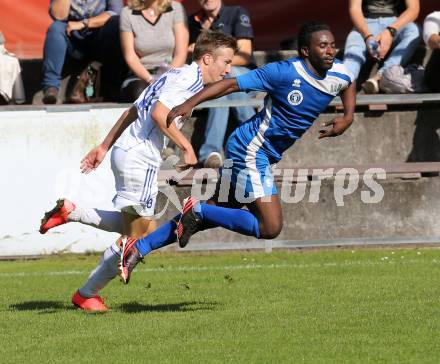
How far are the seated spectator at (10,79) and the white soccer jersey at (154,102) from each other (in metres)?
5.44

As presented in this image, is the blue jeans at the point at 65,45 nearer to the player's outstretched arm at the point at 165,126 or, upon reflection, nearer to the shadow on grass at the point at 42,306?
the shadow on grass at the point at 42,306

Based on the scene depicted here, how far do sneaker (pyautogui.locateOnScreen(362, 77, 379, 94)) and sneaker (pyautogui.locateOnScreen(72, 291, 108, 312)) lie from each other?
5.84 metres

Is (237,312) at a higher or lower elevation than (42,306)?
higher

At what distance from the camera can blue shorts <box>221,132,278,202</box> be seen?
8.37 m

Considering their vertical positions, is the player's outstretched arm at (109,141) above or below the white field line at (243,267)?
above

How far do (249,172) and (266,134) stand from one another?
31 cm

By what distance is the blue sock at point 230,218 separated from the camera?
26.7 ft

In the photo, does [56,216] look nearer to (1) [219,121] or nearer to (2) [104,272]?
(2) [104,272]

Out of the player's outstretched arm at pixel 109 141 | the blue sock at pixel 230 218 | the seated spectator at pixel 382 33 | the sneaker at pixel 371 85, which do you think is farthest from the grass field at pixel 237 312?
the seated spectator at pixel 382 33

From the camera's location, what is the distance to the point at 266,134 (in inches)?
331

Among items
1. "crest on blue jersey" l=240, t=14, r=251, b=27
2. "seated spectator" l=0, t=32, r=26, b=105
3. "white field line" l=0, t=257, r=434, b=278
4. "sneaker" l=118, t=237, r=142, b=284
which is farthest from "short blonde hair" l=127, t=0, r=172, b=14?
"sneaker" l=118, t=237, r=142, b=284

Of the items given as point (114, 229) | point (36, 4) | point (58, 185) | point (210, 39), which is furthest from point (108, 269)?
point (36, 4)

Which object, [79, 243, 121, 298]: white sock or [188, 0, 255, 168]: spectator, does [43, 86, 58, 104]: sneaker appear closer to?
[188, 0, 255, 168]: spectator

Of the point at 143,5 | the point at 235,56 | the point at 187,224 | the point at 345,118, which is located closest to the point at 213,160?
the point at 235,56
